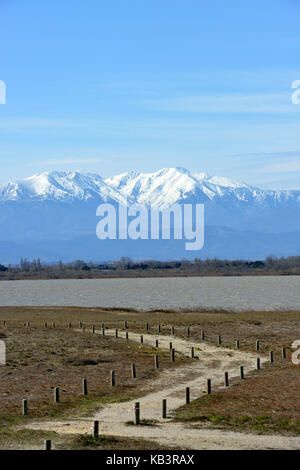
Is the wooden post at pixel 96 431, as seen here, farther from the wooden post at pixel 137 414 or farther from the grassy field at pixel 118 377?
the wooden post at pixel 137 414

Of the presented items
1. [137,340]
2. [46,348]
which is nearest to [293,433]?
[46,348]

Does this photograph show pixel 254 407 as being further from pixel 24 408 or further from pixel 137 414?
pixel 24 408

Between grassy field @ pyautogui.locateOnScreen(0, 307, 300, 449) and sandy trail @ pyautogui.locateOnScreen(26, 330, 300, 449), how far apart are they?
1.02 metres

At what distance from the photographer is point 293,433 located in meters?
30.1

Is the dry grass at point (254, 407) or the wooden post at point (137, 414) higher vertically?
the wooden post at point (137, 414)

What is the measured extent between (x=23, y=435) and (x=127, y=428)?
458 centimetres

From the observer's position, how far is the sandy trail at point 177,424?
28.3m

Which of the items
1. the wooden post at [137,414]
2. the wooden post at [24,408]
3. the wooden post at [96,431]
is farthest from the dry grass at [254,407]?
the wooden post at [24,408]

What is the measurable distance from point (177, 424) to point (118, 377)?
49.7 feet

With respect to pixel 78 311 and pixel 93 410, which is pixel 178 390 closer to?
pixel 93 410

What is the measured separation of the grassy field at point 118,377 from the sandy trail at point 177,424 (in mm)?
1024

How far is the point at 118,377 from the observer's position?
47.0 m

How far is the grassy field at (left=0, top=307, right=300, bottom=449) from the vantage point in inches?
1281
